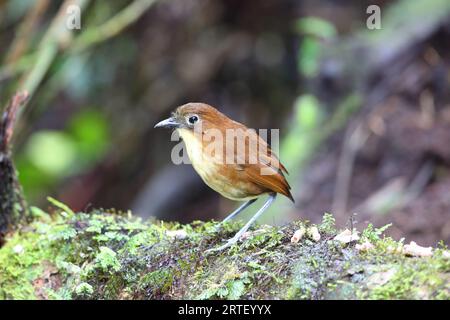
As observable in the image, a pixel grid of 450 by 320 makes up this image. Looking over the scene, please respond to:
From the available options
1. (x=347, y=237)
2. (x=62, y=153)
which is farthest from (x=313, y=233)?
(x=62, y=153)

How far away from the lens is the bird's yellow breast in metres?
3.60

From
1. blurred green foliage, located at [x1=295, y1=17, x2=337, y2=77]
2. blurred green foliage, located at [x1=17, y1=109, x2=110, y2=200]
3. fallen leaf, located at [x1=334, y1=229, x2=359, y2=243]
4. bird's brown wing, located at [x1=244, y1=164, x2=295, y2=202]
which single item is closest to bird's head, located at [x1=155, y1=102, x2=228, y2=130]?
bird's brown wing, located at [x1=244, y1=164, x2=295, y2=202]

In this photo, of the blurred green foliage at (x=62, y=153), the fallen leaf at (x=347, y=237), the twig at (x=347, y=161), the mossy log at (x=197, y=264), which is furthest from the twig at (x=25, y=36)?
the fallen leaf at (x=347, y=237)

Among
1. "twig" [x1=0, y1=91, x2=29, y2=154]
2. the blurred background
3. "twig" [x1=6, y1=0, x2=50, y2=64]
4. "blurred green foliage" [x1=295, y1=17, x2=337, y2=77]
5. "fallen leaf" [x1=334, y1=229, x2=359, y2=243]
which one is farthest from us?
"blurred green foliage" [x1=295, y1=17, x2=337, y2=77]

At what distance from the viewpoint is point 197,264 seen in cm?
336

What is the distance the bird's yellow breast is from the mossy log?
0.19 meters

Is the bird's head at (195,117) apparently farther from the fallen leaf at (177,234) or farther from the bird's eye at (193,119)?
the fallen leaf at (177,234)

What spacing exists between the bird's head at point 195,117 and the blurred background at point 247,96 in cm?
242

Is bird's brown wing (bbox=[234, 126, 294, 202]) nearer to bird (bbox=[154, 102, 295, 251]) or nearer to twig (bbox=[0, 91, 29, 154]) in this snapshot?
bird (bbox=[154, 102, 295, 251])

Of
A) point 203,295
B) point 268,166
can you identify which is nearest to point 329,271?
point 203,295

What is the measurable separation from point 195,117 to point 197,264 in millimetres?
846

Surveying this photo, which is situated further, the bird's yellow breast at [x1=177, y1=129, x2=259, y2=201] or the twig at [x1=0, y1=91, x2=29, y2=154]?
the twig at [x1=0, y1=91, x2=29, y2=154]

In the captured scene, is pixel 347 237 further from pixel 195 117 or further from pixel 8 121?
pixel 8 121

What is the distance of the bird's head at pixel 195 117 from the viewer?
3740 mm
